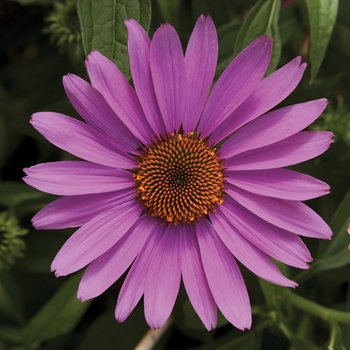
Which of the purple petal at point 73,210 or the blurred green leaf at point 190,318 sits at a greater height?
the purple petal at point 73,210

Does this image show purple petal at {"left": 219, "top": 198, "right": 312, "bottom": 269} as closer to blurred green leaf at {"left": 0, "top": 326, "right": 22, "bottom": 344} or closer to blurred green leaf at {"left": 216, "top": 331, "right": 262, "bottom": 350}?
blurred green leaf at {"left": 216, "top": 331, "right": 262, "bottom": 350}

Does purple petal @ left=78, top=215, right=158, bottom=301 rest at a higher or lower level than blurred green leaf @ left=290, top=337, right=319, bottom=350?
higher

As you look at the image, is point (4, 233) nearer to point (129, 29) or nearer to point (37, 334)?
point (37, 334)

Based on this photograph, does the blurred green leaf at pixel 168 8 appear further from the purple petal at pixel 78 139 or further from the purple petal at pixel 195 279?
the purple petal at pixel 195 279

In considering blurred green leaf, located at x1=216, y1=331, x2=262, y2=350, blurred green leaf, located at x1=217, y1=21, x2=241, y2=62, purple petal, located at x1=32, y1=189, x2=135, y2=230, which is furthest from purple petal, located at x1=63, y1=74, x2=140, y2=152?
blurred green leaf, located at x1=216, y1=331, x2=262, y2=350

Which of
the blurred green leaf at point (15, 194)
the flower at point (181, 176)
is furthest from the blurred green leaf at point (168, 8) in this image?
the blurred green leaf at point (15, 194)

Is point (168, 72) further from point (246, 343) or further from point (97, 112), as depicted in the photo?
point (246, 343)

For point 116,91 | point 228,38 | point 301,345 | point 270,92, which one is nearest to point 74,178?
point 116,91
